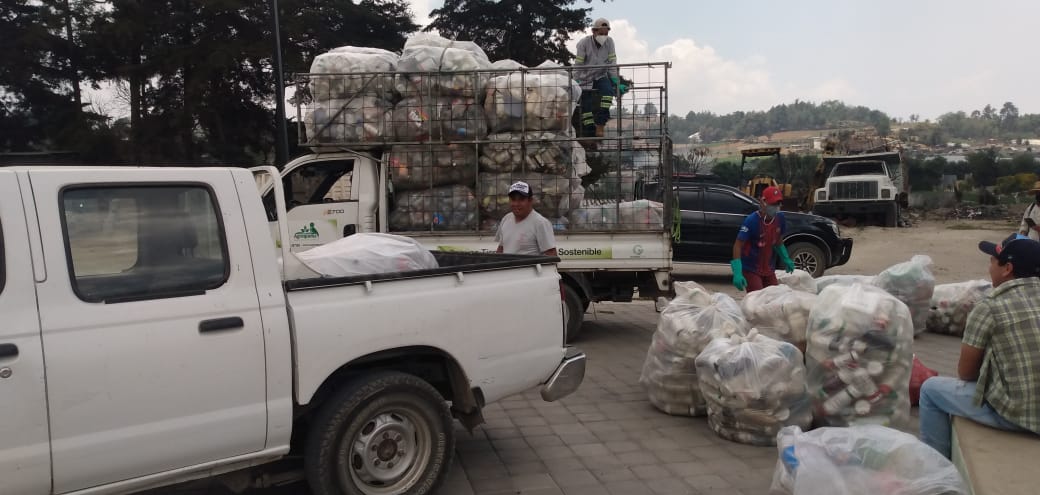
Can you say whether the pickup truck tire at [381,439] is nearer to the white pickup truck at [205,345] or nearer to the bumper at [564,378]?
the white pickup truck at [205,345]

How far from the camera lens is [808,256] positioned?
13008 mm

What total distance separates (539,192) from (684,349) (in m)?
3.05

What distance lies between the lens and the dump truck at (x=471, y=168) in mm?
8031

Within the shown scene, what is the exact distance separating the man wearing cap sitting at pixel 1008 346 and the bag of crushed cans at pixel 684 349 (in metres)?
1.91

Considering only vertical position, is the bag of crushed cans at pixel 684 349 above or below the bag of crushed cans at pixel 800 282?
below

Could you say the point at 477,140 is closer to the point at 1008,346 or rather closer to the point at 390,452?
the point at 390,452

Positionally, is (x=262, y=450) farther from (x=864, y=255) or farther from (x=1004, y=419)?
(x=864, y=255)

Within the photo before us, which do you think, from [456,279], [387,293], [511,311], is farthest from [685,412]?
[387,293]

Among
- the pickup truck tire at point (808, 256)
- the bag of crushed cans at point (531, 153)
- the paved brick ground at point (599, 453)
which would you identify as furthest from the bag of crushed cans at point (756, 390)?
the pickup truck tire at point (808, 256)

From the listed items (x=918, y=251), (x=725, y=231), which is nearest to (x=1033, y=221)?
(x=725, y=231)

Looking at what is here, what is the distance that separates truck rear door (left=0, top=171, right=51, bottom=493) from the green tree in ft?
83.1

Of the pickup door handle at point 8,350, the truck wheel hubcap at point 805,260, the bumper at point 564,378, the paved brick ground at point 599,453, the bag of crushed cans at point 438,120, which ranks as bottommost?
the paved brick ground at point 599,453

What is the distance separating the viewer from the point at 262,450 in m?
3.41

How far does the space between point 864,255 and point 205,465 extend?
17.7 meters
